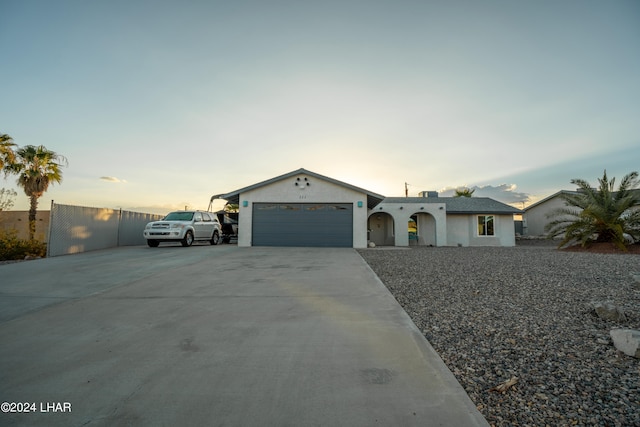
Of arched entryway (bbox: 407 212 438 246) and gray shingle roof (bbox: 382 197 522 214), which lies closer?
gray shingle roof (bbox: 382 197 522 214)

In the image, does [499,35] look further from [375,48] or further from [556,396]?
[556,396]

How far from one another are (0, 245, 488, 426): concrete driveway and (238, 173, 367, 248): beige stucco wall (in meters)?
9.94

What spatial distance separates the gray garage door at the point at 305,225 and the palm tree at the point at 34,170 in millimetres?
11208

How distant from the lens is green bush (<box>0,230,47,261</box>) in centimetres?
1114

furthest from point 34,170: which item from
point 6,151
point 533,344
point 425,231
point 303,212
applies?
point 425,231

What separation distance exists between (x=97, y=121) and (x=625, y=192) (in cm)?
2627

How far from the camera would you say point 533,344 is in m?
3.20

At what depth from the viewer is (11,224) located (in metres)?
14.4

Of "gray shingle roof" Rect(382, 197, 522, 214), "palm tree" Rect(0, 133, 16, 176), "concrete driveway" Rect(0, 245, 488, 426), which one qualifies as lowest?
"concrete driveway" Rect(0, 245, 488, 426)

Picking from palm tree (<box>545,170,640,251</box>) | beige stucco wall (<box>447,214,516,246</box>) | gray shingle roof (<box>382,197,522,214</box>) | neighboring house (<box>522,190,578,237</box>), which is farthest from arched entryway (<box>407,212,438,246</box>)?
neighboring house (<box>522,190,578,237</box>)

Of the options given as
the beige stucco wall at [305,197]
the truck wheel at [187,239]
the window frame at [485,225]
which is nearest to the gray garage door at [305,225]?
the beige stucco wall at [305,197]

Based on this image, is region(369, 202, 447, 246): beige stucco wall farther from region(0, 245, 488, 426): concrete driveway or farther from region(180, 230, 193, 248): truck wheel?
region(0, 245, 488, 426): concrete driveway

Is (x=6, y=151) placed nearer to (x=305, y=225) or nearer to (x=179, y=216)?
(x=179, y=216)

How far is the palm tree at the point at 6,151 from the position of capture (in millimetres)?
13750
